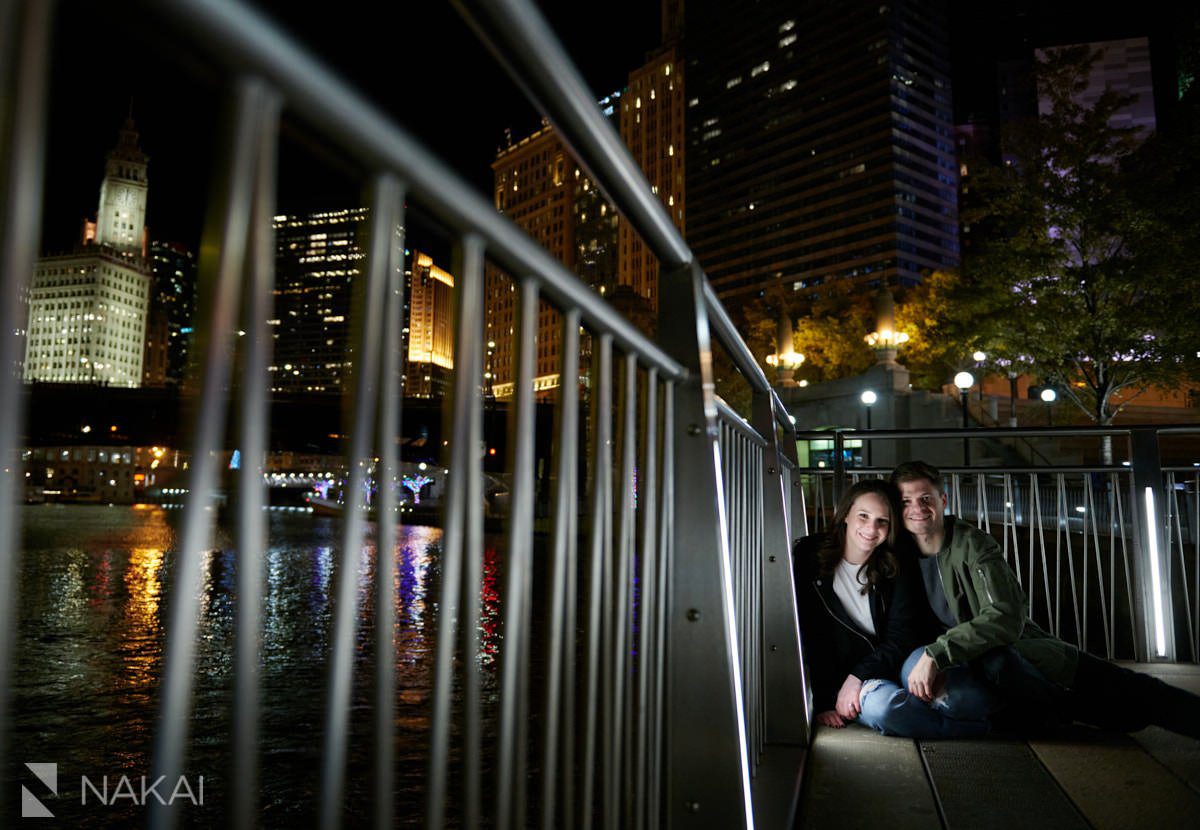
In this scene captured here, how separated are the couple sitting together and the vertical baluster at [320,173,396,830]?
350 centimetres

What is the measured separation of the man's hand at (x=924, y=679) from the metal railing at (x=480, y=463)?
1.49 meters

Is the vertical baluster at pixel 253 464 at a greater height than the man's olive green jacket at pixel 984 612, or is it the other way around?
the vertical baluster at pixel 253 464

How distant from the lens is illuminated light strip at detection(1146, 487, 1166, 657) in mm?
5820

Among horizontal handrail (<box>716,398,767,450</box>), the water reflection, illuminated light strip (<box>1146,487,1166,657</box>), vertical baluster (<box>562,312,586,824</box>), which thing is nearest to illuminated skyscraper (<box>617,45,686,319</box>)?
the water reflection

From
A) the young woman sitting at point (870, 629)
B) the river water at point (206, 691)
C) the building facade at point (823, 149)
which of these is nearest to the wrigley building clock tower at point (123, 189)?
the river water at point (206, 691)

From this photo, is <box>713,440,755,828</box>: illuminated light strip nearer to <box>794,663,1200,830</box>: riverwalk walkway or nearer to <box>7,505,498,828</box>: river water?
<box>7,505,498,828</box>: river water

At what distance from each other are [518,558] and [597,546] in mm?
355

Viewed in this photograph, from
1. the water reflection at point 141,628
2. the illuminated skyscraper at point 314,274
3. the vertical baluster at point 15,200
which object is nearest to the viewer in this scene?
the vertical baluster at point 15,200

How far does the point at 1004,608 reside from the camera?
3.91 metres

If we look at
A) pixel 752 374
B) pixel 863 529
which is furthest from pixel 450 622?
pixel 863 529

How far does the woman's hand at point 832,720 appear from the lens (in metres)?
4.17

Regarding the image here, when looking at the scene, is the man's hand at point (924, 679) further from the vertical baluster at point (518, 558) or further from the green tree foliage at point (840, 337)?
the green tree foliage at point (840, 337)

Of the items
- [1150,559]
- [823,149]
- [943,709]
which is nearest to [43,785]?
[943,709]

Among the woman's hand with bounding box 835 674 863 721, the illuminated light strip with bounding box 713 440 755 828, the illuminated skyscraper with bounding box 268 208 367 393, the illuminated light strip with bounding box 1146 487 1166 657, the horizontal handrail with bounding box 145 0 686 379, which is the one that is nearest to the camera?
the horizontal handrail with bounding box 145 0 686 379
